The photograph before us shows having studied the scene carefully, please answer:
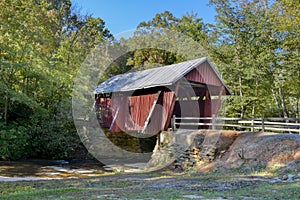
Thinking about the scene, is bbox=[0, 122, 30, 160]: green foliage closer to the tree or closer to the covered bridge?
the covered bridge

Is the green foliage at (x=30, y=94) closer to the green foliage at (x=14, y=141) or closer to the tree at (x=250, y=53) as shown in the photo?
the green foliage at (x=14, y=141)

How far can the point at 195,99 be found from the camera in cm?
1477

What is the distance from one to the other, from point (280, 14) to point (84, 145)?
13824mm

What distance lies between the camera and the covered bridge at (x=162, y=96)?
38.8ft

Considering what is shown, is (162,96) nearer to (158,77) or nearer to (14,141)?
(158,77)

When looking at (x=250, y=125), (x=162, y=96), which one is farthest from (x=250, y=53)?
(x=162, y=96)

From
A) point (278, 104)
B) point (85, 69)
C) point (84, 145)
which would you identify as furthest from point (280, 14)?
point (84, 145)

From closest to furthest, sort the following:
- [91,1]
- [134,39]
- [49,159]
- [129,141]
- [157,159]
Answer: [157,159]
[49,159]
[129,141]
[91,1]
[134,39]

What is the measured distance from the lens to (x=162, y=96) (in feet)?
39.4

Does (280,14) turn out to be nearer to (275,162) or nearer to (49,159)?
(275,162)

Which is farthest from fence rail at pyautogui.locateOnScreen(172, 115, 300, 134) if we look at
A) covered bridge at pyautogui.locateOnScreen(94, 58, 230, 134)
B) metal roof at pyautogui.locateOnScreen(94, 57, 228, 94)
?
metal roof at pyautogui.locateOnScreen(94, 57, 228, 94)

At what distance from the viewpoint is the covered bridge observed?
11812mm

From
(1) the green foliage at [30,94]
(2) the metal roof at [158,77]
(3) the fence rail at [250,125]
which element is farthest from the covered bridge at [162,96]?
(1) the green foliage at [30,94]

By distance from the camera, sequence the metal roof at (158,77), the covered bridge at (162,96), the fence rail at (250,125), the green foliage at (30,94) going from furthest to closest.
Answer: the green foliage at (30,94), the covered bridge at (162,96), the metal roof at (158,77), the fence rail at (250,125)
